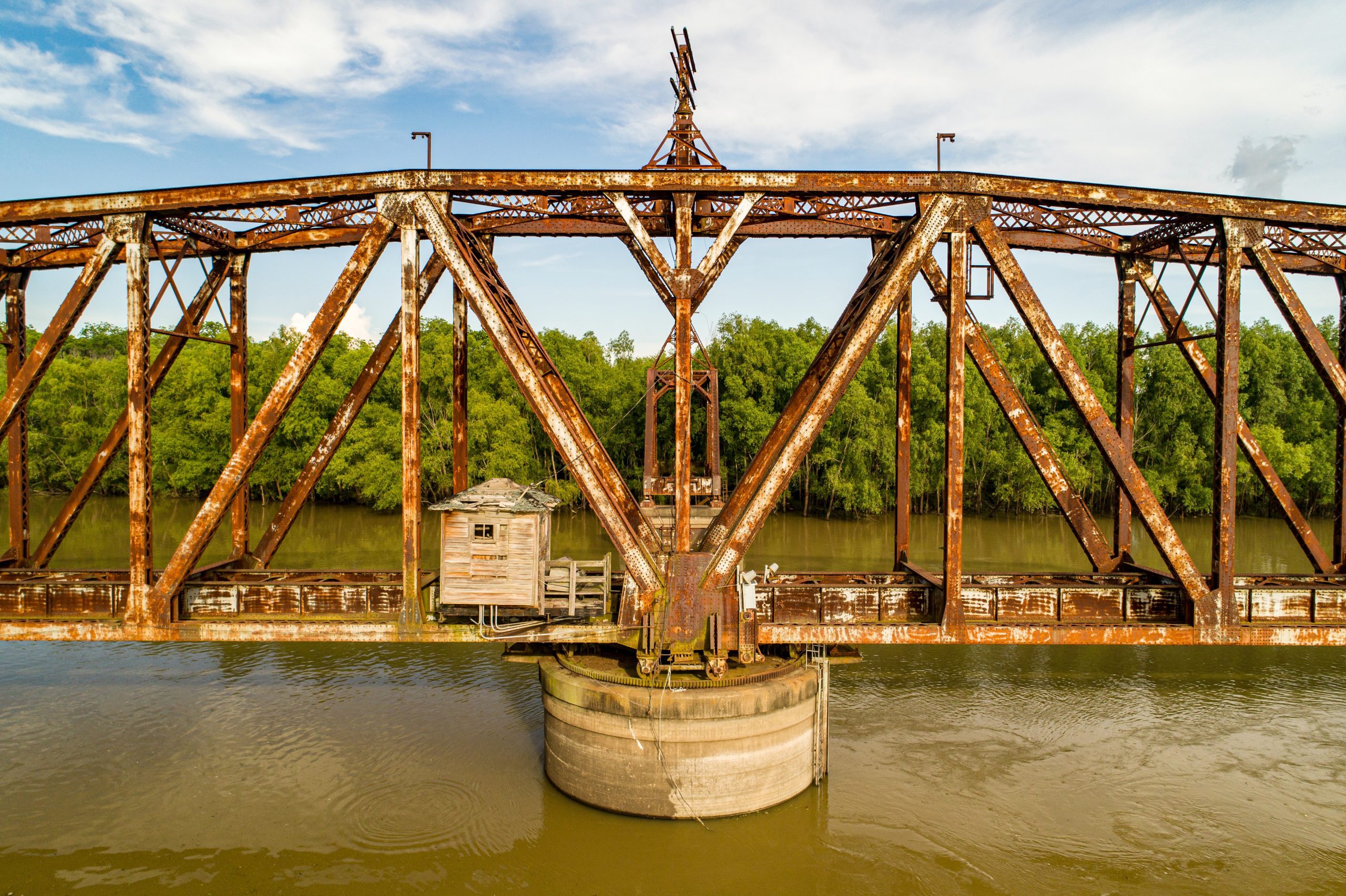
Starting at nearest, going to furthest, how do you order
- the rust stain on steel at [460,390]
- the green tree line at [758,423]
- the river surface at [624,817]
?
the river surface at [624,817]
the rust stain on steel at [460,390]
the green tree line at [758,423]

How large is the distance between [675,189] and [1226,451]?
821cm

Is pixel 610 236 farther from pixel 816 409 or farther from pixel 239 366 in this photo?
pixel 239 366

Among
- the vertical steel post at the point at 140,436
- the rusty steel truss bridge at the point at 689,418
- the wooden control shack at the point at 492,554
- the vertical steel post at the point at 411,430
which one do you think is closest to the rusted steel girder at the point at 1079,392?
the rusty steel truss bridge at the point at 689,418

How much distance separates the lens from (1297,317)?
1095 centimetres

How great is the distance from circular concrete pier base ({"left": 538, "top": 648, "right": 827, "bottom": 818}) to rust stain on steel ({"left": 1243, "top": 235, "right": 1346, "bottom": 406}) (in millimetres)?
8361

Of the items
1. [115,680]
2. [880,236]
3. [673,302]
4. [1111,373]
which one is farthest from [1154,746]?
[1111,373]

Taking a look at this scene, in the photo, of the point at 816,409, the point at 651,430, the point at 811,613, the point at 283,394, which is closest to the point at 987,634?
the point at 811,613

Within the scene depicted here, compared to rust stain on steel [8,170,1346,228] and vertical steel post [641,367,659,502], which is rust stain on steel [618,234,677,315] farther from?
vertical steel post [641,367,659,502]

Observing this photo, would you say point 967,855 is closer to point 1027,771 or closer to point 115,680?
point 1027,771

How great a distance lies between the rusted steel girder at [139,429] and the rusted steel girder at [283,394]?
281mm

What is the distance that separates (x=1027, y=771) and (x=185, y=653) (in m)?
18.2

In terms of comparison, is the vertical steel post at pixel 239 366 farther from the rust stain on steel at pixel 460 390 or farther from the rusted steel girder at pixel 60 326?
the rust stain on steel at pixel 460 390

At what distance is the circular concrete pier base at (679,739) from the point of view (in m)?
10.1

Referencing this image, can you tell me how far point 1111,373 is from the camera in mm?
52125
